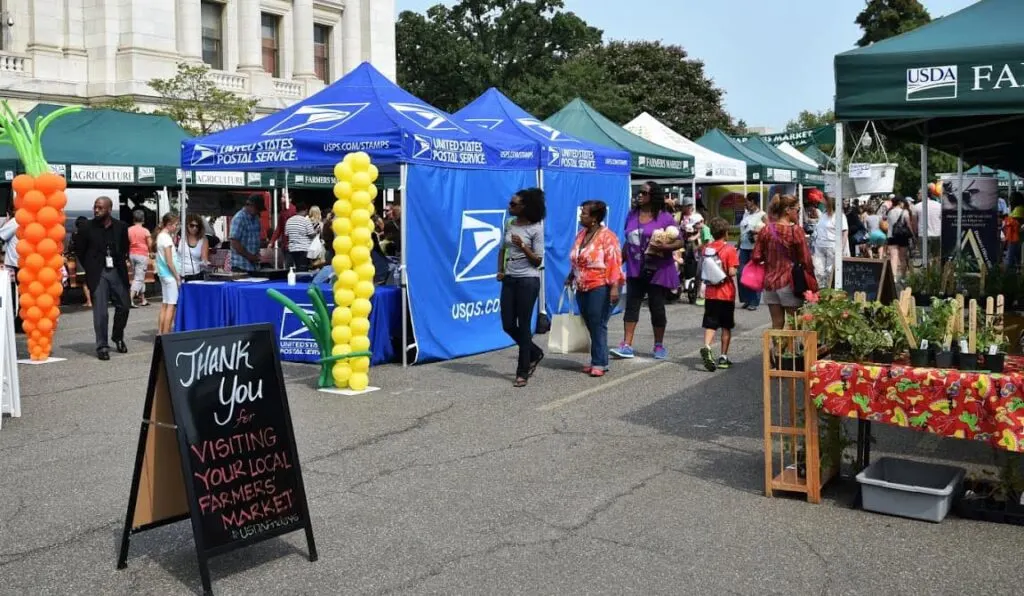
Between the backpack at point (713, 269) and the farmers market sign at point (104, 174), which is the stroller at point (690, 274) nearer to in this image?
the backpack at point (713, 269)

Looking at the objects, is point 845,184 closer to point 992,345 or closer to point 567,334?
point 992,345

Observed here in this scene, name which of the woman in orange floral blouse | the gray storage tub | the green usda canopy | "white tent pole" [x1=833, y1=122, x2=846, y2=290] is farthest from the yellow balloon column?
the gray storage tub

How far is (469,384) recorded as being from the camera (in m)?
9.91

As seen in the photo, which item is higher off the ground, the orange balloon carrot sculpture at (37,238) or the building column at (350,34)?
the building column at (350,34)

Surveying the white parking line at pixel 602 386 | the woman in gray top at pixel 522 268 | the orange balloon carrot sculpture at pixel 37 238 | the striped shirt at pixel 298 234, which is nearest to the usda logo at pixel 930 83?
the white parking line at pixel 602 386

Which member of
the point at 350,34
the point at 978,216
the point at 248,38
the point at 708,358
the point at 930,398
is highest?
the point at 350,34

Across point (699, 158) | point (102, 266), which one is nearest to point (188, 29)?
point (699, 158)

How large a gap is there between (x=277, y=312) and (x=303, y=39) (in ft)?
110

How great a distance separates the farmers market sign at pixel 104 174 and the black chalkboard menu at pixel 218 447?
14.3 metres

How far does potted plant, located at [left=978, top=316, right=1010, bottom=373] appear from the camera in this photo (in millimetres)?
5457

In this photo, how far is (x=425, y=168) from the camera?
11109mm

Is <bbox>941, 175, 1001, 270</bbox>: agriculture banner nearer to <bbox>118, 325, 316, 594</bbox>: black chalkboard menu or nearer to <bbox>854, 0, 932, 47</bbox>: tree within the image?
<bbox>118, 325, 316, 594</bbox>: black chalkboard menu

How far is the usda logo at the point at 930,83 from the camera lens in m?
5.87

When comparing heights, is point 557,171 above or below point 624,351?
above
